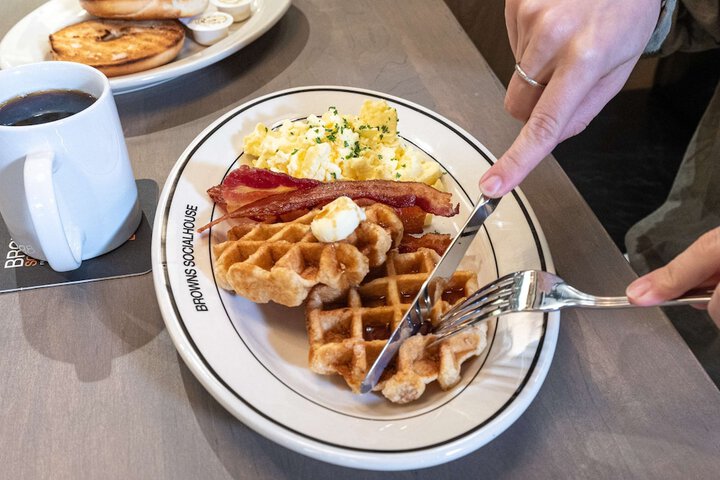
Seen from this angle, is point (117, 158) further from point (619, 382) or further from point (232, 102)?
point (619, 382)

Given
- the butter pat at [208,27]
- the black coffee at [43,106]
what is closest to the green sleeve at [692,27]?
the butter pat at [208,27]

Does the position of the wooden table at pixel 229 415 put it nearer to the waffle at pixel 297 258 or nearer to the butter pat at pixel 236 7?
the waffle at pixel 297 258

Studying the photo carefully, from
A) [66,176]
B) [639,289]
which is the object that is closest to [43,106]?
[66,176]

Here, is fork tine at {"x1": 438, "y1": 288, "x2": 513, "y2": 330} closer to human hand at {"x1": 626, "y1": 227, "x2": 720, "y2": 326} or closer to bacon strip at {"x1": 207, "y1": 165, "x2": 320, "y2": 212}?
human hand at {"x1": 626, "y1": 227, "x2": 720, "y2": 326}

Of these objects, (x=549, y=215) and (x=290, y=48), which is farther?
(x=290, y=48)

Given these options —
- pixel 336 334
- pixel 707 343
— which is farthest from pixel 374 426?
pixel 707 343

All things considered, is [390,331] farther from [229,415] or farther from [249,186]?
[249,186]

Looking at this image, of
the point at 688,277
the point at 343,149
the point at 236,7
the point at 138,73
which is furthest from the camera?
the point at 236,7

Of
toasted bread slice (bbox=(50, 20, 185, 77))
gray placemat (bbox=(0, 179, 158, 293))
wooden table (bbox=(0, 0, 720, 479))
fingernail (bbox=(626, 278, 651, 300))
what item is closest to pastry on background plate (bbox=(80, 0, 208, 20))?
toasted bread slice (bbox=(50, 20, 185, 77))
